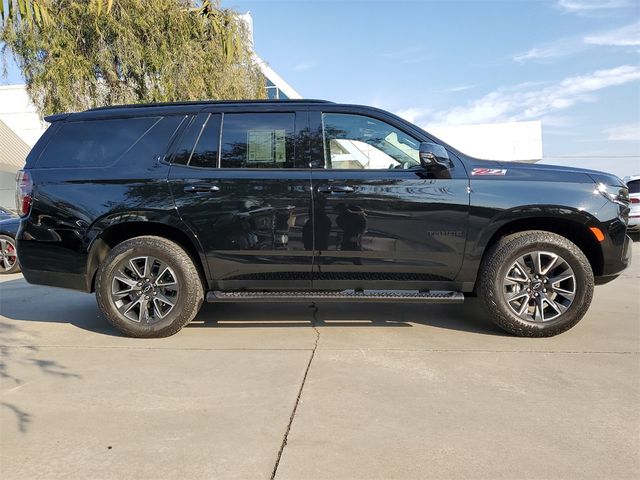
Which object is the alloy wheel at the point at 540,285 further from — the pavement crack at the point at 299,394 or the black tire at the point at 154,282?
the black tire at the point at 154,282

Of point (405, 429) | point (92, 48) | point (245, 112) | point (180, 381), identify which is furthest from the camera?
point (92, 48)

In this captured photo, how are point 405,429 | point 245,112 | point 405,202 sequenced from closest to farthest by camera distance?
point 405,429 → point 405,202 → point 245,112

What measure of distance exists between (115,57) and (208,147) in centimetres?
957

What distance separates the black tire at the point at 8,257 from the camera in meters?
8.18

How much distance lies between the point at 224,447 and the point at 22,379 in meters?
1.88

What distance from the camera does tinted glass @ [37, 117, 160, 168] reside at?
4.33 metres

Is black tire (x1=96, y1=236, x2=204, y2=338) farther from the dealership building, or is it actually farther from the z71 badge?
the dealership building

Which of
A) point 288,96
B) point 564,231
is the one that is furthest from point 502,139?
point 564,231

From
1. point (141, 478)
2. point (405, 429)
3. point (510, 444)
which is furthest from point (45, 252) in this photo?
point (510, 444)

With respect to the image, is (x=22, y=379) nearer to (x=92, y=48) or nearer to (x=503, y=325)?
(x=503, y=325)

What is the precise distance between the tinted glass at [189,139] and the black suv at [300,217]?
1 centimetres

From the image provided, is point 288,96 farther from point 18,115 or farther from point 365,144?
point 365,144

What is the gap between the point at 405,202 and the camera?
4082mm

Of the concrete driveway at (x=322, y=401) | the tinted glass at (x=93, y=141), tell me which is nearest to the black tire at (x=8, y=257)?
the concrete driveway at (x=322, y=401)
